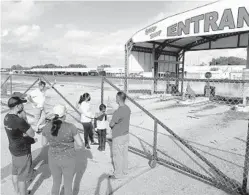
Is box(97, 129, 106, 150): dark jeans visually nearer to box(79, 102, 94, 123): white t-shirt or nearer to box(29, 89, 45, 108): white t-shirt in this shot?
box(79, 102, 94, 123): white t-shirt

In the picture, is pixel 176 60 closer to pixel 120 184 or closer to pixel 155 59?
pixel 155 59

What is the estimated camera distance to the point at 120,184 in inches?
165

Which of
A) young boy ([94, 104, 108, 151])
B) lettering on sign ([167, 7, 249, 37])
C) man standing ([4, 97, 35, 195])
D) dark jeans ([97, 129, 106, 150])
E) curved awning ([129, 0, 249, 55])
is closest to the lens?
man standing ([4, 97, 35, 195])

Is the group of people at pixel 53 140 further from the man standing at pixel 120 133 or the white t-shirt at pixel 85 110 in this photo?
the white t-shirt at pixel 85 110

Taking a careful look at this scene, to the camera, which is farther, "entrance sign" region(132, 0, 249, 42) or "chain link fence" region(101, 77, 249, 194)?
"entrance sign" region(132, 0, 249, 42)

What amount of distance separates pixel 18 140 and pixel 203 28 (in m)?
12.6

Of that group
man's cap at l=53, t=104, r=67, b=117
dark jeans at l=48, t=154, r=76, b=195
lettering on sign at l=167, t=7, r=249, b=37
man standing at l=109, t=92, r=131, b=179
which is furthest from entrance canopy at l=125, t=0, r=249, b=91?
dark jeans at l=48, t=154, r=76, b=195

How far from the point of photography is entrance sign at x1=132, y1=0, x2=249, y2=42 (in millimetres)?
11602

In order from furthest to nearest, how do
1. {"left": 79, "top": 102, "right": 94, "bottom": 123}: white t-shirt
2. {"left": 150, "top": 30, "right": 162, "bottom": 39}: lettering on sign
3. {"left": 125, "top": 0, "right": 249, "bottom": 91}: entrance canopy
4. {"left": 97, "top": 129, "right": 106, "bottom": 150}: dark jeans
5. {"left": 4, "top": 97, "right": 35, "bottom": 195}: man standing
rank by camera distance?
{"left": 150, "top": 30, "right": 162, "bottom": 39}: lettering on sign
{"left": 125, "top": 0, "right": 249, "bottom": 91}: entrance canopy
{"left": 97, "top": 129, "right": 106, "bottom": 150}: dark jeans
{"left": 79, "top": 102, "right": 94, "bottom": 123}: white t-shirt
{"left": 4, "top": 97, "right": 35, "bottom": 195}: man standing

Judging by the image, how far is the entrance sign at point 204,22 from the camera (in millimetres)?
11602

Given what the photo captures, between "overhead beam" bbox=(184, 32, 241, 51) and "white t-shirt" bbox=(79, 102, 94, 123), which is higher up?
"overhead beam" bbox=(184, 32, 241, 51)

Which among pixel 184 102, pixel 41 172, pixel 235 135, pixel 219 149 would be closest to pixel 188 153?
pixel 219 149

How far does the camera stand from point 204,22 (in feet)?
42.2

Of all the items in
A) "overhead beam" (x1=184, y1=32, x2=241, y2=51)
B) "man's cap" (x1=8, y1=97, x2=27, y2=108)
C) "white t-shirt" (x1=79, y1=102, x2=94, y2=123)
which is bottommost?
"white t-shirt" (x1=79, y1=102, x2=94, y2=123)
